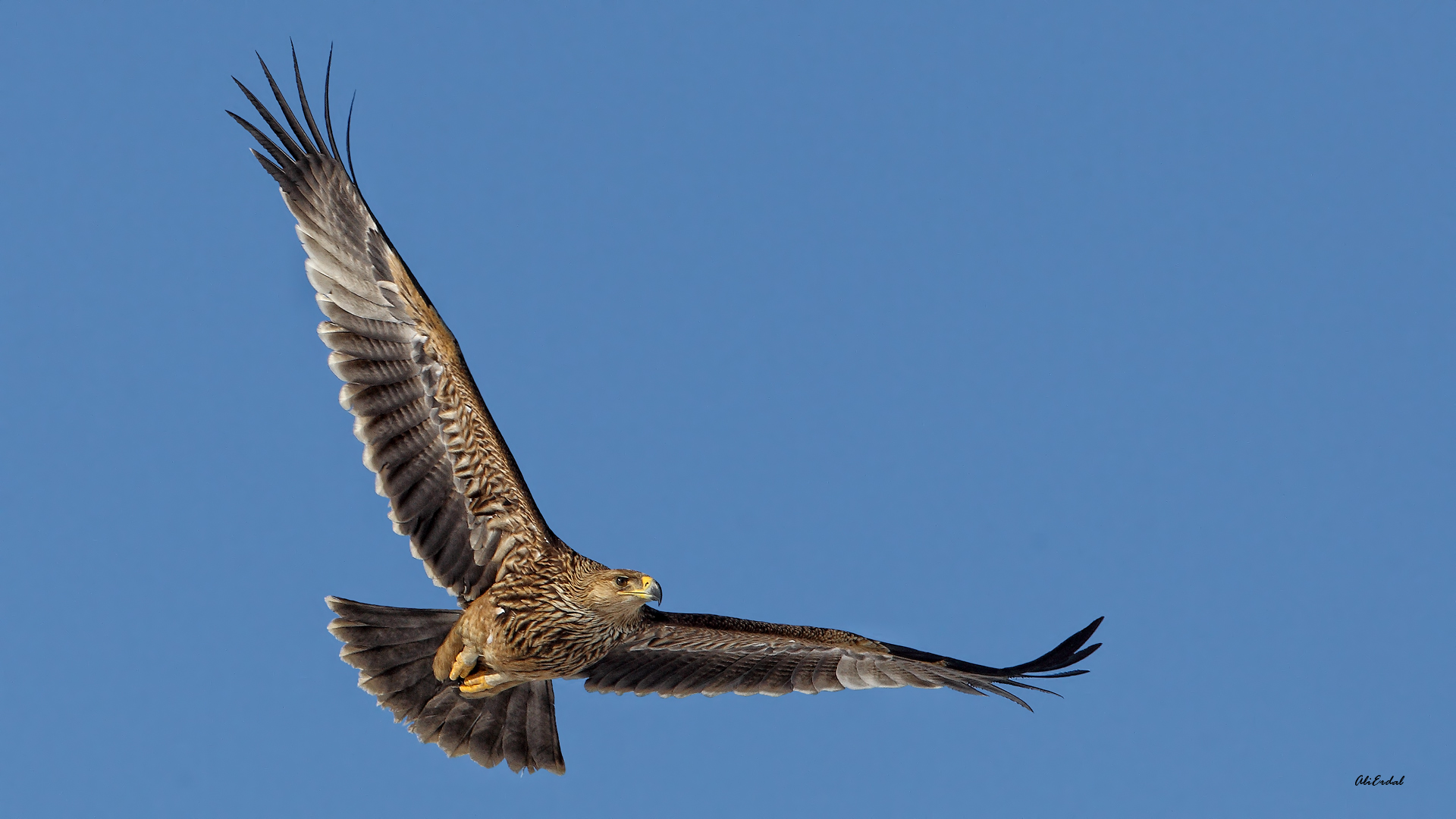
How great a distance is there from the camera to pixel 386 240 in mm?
10250

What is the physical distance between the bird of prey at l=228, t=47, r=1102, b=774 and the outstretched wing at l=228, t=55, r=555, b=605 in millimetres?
11

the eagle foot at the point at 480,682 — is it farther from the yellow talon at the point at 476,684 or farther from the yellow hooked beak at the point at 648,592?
the yellow hooked beak at the point at 648,592

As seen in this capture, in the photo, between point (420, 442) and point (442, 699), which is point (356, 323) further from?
point (442, 699)

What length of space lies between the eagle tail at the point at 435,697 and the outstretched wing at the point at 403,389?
0.50m

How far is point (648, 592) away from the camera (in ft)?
31.3

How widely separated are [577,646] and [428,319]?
2582 millimetres

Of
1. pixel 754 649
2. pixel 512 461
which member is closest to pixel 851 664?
pixel 754 649

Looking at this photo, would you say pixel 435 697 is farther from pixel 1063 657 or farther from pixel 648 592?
pixel 1063 657

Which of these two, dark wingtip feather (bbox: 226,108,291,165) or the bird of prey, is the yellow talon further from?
dark wingtip feather (bbox: 226,108,291,165)

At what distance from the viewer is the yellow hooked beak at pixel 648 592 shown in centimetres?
953

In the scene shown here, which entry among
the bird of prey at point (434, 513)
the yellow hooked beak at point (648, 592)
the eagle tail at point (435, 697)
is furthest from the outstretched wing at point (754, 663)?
the yellow hooked beak at point (648, 592)

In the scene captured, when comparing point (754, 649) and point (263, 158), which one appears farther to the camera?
point (754, 649)

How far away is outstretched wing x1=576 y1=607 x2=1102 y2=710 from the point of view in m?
10.9

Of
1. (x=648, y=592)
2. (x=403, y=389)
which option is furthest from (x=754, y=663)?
(x=403, y=389)
